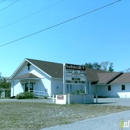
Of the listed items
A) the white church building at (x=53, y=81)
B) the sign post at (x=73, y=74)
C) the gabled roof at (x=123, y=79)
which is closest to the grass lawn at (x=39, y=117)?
the sign post at (x=73, y=74)

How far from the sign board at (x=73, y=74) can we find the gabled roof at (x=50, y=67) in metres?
12.7

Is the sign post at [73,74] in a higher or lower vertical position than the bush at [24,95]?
higher

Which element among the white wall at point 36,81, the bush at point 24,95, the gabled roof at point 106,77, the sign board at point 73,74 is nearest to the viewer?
the sign board at point 73,74

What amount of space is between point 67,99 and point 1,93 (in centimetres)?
2668

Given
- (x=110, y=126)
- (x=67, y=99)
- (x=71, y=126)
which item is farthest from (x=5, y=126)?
(x=67, y=99)

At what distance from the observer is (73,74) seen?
90.4ft

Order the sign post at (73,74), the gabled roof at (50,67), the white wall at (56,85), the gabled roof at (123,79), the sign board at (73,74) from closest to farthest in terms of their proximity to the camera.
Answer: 1. the sign post at (73,74)
2. the sign board at (73,74)
3. the white wall at (56,85)
4. the gabled roof at (50,67)
5. the gabled roof at (123,79)

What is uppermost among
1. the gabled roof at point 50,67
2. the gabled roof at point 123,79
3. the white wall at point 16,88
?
the gabled roof at point 50,67

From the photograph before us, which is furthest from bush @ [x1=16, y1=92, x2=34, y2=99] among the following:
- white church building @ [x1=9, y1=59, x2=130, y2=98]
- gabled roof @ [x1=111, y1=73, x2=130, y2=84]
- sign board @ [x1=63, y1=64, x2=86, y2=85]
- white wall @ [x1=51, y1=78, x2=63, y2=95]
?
gabled roof @ [x1=111, y1=73, x2=130, y2=84]

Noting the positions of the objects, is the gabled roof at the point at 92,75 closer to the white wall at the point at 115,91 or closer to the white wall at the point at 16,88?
the white wall at the point at 115,91

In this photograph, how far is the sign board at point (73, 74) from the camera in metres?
26.7

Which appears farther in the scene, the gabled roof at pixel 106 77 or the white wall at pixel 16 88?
the gabled roof at pixel 106 77

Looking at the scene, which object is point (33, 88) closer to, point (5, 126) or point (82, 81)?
point (82, 81)

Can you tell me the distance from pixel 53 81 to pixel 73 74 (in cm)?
1382
